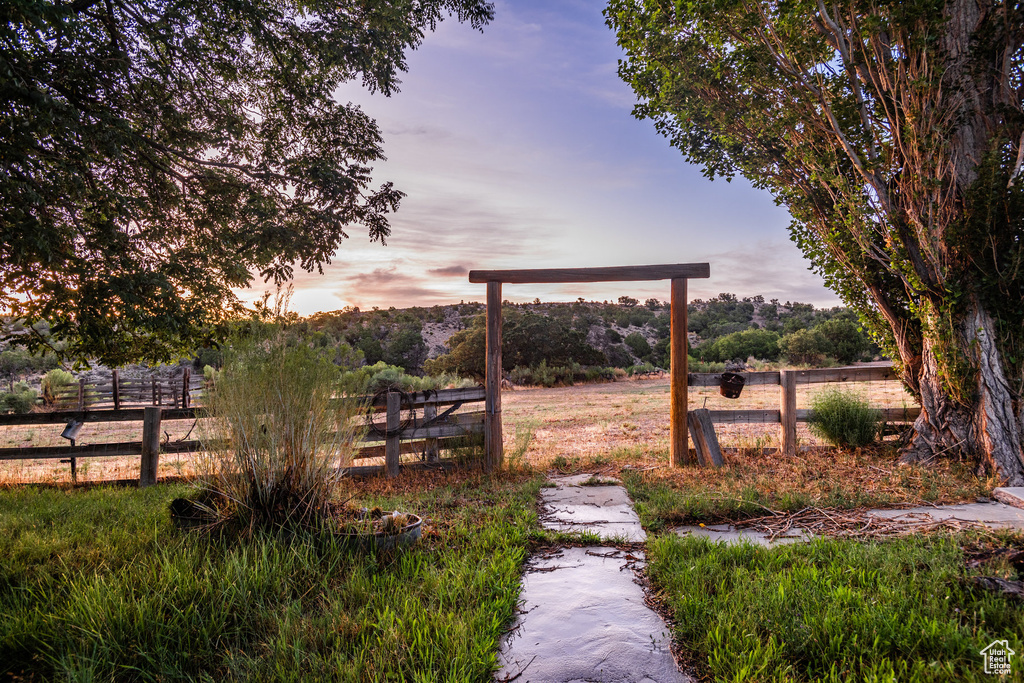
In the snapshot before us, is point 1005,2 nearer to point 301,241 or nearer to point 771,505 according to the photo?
point 771,505

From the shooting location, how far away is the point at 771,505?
16.2ft

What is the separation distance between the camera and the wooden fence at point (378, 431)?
268 inches

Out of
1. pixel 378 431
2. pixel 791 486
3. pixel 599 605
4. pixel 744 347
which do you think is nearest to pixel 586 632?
pixel 599 605

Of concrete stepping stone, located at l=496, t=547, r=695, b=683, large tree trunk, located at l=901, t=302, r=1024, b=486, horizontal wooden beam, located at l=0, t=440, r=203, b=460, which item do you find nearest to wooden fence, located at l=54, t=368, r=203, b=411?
horizontal wooden beam, located at l=0, t=440, r=203, b=460

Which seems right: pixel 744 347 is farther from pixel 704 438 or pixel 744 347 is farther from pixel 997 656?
pixel 997 656

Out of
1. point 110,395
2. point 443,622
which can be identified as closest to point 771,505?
point 443,622

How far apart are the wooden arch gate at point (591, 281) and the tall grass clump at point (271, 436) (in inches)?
130

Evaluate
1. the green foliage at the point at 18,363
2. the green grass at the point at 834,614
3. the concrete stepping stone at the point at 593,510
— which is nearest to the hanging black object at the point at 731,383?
the concrete stepping stone at the point at 593,510

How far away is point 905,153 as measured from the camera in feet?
20.7

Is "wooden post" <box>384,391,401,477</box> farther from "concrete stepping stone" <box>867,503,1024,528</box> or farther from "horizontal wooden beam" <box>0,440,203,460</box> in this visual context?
"concrete stepping stone" <box>867,503,1024,528</box>

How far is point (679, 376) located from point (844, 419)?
8.40ft

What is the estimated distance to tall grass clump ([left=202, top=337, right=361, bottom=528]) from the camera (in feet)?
12.1

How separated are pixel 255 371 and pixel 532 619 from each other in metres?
2.45

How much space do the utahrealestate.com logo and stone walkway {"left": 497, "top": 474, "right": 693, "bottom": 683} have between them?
129 centimetres
